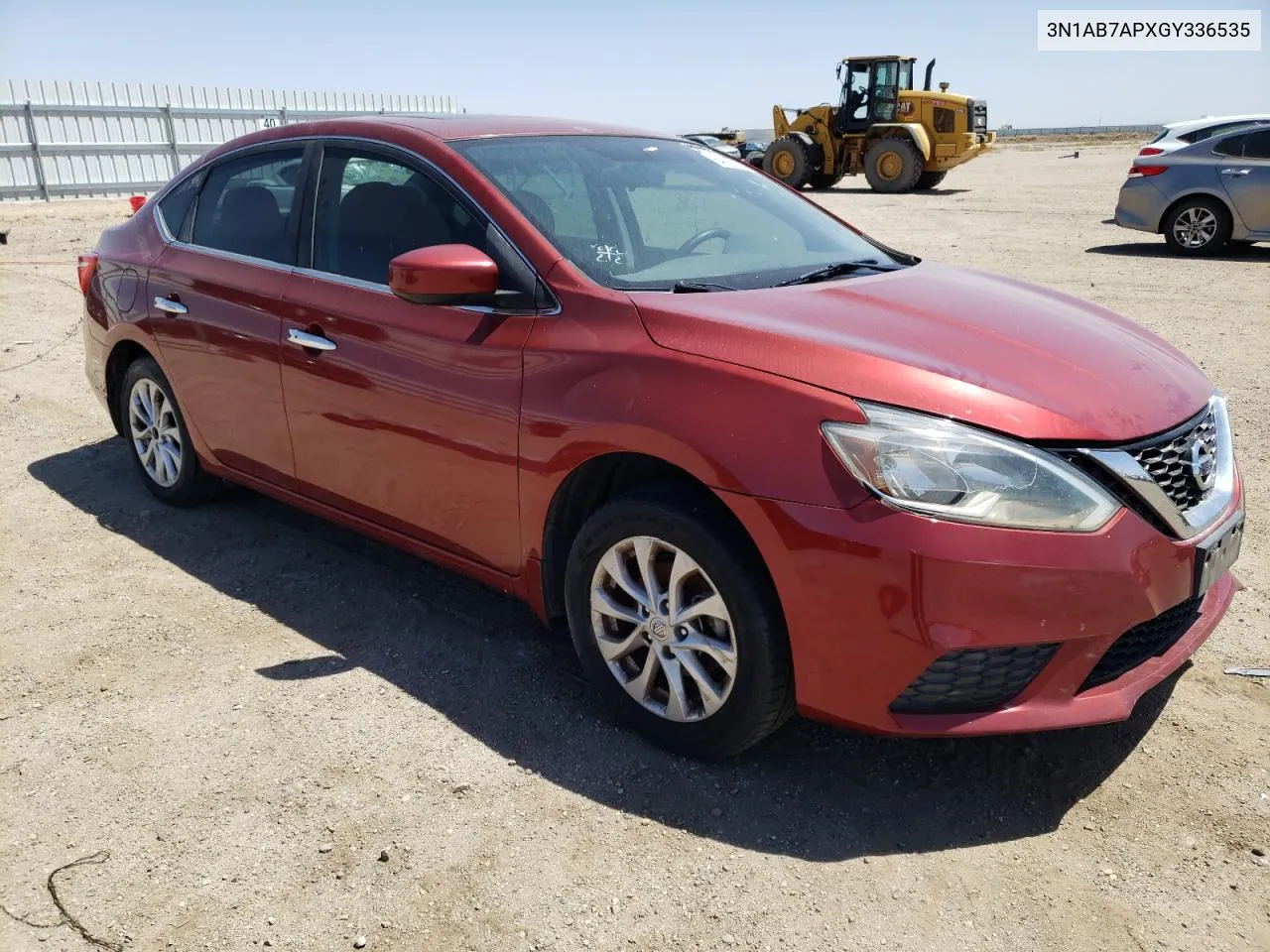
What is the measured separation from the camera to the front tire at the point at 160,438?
186 inches

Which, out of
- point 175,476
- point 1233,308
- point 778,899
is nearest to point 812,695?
point 778,899

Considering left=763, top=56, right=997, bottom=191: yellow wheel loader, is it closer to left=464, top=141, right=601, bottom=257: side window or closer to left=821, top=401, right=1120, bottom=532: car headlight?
left=464, top=141, right=601, bottom=257: side window

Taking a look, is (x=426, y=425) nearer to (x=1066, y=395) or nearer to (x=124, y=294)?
(x=1066, y=395)

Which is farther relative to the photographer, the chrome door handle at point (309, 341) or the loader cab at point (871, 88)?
the loader cab at point (871, 88)

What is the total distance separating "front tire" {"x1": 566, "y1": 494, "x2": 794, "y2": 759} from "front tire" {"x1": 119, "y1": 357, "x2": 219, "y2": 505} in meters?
2.50

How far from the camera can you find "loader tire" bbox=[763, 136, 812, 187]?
2464 cm

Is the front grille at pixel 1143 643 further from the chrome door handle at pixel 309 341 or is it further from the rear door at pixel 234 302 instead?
the rear door at pixel 234 302

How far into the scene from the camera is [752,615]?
2.62 m

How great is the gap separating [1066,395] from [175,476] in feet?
12.7

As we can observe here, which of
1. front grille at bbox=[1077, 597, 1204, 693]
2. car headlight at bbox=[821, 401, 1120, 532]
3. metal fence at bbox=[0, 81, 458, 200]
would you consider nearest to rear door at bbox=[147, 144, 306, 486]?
car headlight at bbox=[821, 401, 1120, 532]

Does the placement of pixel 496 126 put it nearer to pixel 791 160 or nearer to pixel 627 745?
pixel 627 745

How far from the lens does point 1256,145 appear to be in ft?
39.6

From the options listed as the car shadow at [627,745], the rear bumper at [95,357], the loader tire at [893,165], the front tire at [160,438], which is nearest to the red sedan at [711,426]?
the car shadow at [627,745]

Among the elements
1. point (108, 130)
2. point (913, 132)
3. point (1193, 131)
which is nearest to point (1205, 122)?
point (1193, 131)
